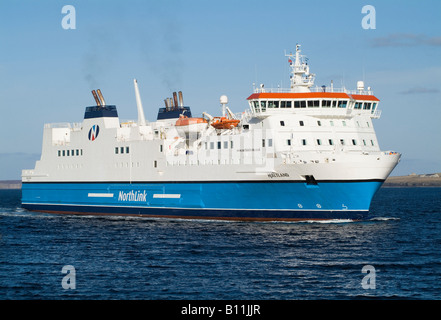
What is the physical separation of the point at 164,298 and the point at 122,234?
15.6 meters

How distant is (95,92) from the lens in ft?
159

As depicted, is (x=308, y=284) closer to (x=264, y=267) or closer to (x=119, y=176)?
(x=264, y=267)

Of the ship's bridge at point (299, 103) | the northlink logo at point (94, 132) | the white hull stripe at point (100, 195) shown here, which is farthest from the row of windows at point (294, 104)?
the northlink logo at point (94, 132)

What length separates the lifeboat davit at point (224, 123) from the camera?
40031 millimetres

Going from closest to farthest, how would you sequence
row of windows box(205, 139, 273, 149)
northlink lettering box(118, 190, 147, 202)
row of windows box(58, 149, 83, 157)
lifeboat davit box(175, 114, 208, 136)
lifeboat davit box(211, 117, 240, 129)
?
row of windows box(205, 139, 273, 149)
lifeboat davit box(211, 117, 240, 129)
lifeboat davit box(175, 114, 208, 136)
northlink lettering box(118, 190, 147, 202)
row of windows box(58, 149, 83, 157)

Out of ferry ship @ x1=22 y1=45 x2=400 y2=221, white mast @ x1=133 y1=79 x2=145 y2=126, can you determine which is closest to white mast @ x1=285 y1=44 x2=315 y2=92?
ferry ship @ x1=22 y1=45 x2=400 y2=221

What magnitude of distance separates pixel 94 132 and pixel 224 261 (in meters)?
25.1

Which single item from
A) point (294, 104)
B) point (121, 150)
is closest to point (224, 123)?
point (294, 104)

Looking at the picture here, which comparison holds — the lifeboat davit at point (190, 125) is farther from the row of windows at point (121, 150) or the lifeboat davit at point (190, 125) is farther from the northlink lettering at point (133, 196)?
the northlink lettering at point (133, 196)

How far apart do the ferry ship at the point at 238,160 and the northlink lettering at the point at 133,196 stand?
0.07 meters

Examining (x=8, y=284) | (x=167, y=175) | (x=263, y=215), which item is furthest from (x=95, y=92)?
(x=8, y=284)

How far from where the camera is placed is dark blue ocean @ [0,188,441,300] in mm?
20141

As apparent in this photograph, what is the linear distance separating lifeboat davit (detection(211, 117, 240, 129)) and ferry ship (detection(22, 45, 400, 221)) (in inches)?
3.5

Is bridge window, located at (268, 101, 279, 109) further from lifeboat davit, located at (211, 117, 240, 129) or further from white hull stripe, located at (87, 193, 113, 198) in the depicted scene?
white hull stripe, located at (87, 193, 113, 198)
